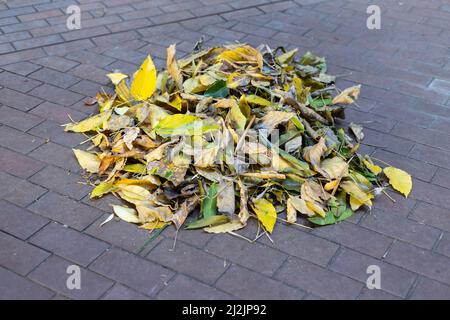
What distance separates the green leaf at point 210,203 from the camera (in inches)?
112

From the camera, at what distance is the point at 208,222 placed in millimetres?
2811

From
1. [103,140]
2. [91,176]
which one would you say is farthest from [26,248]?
[103,140]

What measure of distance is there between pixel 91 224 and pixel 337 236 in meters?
1.15

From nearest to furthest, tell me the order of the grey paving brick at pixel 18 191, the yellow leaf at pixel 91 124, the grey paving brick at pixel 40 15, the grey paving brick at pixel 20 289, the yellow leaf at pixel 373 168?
1. the grey paving brick at pixel 20 289
2. the grey paving brick at pixel 18 191
3. the yellow leaf at pixel 373 168
4. the yellow leaf at pixel 91 124
5. the grey paving brick at pixel 40 15

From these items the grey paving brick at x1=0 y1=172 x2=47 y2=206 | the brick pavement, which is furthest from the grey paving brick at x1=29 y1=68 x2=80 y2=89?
the grey paving brick at x1=0 y1=172 x2=47 y2=206

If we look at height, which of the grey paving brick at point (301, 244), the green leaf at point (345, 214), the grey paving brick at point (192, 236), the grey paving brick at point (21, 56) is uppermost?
the grey paving brick at point (21, 56)

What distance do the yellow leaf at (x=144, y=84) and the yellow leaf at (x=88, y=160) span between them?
1.66 ft

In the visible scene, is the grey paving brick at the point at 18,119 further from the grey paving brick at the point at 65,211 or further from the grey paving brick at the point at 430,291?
the grey paving brick at the point at 430,291

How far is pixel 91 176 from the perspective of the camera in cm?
313

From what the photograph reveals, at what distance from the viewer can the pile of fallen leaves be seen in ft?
9.50

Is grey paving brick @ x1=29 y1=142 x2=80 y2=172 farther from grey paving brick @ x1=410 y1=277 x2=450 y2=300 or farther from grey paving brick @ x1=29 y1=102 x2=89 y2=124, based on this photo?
grey paving brick @ x1=410 y1=277 x2=450 y2=300

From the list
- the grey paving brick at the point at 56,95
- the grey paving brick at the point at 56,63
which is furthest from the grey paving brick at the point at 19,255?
the grey paving brick at the point at 56,63

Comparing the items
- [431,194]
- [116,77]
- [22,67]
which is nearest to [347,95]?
[431,194]

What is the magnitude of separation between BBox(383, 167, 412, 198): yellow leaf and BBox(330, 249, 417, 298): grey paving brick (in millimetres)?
554
